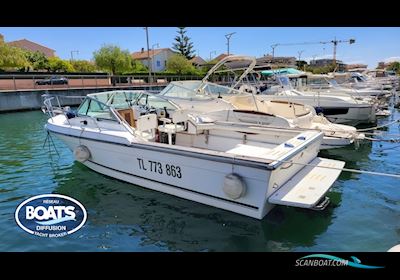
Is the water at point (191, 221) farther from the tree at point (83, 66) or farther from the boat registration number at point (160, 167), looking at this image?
the tree at point (83, 66)

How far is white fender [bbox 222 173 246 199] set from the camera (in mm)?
4617

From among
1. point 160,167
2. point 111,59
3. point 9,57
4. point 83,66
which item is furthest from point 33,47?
point 160,167

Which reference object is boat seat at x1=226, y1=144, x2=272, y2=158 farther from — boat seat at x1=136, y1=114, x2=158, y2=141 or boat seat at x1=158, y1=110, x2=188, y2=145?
boat seat at x1=136, y1=114, x2=158, y2=141

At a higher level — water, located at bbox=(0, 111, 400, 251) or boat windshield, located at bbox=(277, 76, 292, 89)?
boat windshield, located at bbox=(277, 76, 292, 89)

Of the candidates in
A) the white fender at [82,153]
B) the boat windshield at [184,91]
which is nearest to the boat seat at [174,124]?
the white fender at [82,153]

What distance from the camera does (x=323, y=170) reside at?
18.4 ft

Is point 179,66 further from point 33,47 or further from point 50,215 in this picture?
point 50,215

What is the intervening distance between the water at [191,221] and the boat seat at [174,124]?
4.78ft

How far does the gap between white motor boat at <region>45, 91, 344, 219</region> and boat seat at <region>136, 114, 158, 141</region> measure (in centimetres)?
2

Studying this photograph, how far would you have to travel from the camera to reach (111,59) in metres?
42.6

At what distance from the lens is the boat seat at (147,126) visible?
668 centimetres

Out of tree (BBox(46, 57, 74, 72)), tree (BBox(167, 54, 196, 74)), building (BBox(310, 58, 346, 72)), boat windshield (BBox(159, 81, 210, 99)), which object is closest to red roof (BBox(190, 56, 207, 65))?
tree (BBox(167, 54, 196, 74))
